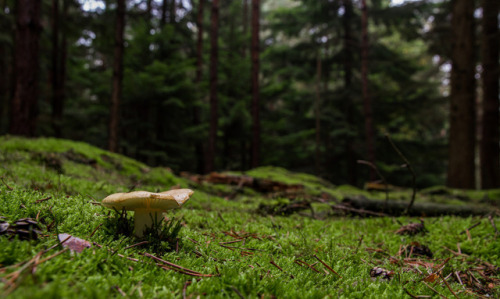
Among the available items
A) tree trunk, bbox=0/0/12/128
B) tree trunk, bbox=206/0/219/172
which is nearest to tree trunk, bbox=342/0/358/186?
tree trunk, bbox=206/0/219/172

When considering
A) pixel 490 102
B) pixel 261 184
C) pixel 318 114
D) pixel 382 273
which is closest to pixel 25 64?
pixel 261 184

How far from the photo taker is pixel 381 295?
139cm

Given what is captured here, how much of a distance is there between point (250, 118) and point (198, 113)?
2.57 m

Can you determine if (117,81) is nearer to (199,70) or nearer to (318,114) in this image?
(199,70)

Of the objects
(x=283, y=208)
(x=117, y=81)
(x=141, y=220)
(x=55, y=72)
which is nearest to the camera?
(x=141, y=220)

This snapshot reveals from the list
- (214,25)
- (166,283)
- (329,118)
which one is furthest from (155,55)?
(166,283)

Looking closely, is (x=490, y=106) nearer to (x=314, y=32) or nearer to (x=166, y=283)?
(x=314, y=32)

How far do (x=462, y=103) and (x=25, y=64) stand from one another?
1208cm

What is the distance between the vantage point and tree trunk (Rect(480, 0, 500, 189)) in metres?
9.51

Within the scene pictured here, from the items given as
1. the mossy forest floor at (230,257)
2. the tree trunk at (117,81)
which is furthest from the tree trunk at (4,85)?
the mossy forest floor at (230,257)

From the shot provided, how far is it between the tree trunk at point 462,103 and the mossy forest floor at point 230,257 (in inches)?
254

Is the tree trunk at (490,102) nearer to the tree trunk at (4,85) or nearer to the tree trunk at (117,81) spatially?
the tree trunk at (117,81)

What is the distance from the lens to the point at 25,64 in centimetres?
600

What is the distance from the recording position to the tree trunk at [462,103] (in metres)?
8.21
